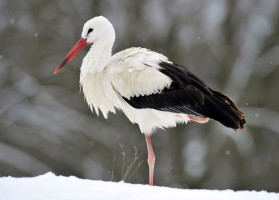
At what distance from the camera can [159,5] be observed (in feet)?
39.5

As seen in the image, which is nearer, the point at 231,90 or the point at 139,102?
the point at 139,102

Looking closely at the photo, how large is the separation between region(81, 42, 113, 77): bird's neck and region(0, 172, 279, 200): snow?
167 centimetres

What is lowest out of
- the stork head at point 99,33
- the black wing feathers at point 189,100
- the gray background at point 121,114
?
the gray background at point 121,114

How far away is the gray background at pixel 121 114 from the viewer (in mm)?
11898

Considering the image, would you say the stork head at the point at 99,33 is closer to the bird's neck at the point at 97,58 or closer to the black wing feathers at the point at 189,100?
the bird's neck at the point at 97,58

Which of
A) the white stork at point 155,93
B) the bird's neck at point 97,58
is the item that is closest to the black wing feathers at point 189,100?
the white stork at point 155,93

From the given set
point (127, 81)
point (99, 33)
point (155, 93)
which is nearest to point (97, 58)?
point (99, 33)

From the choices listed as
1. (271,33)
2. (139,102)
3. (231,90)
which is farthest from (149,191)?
(271,33)

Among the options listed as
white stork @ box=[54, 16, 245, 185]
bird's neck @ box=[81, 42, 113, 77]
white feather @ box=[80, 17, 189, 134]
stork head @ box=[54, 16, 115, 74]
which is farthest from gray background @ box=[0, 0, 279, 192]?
white stork @ box=[54, 16, 245, 185]

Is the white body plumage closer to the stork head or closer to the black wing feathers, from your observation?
the black wing feathers

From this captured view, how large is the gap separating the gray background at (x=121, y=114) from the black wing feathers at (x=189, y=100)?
5.37m

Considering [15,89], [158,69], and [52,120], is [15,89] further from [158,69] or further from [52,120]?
[158,69]

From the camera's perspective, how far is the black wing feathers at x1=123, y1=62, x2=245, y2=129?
5.83 m

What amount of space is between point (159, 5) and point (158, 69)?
6354 millimetres
